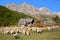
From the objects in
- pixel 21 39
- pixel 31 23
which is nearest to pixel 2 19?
pixel 31 23

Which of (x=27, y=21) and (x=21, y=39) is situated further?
(x=27, y=21)

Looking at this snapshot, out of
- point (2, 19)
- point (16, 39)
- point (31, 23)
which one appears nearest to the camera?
point (16, 39)

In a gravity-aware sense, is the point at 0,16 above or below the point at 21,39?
above

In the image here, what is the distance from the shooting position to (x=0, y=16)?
48.5 m

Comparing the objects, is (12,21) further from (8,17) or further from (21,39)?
(21,39)

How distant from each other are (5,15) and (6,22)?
540 centimetres

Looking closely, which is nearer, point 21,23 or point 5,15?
point 21,23

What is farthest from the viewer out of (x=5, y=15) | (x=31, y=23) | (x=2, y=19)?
(x=5, y=15)

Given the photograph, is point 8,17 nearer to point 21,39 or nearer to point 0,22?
point 0,22

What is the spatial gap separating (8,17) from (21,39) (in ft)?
111

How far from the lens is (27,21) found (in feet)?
134

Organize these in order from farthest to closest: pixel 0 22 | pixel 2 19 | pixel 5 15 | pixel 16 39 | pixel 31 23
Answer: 1. pixel 5 15
2. pixel 2 19
3. pixel 0 22
4. pixel 31 23
5. pixel 16 39

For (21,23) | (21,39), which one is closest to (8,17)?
(21,23)

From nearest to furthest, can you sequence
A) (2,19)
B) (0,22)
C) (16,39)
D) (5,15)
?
(16,39)
(0,22)
(2,19)
(5,15)
